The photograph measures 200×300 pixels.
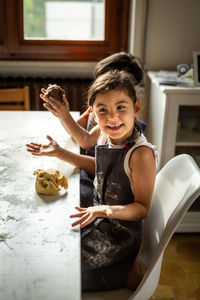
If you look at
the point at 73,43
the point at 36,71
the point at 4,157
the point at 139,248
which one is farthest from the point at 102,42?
the point at 139,248

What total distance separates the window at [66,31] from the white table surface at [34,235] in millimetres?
1558

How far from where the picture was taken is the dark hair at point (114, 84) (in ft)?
3.45

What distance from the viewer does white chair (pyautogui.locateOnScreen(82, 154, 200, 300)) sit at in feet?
2.86

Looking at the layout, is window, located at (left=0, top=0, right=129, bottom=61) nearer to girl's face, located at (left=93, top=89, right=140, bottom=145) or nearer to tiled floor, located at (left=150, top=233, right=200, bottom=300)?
tiled floor, located at (left=150, top=233, right=200, bottom=300)

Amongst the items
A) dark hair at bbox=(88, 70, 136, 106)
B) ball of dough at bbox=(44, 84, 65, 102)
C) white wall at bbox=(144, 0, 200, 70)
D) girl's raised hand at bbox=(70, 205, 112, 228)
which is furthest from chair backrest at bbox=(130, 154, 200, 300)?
white wall at bbox=(144, 0, 200, 70)

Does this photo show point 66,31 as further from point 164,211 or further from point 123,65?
point 164,211

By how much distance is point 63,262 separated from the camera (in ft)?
2.29

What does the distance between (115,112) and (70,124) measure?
0.37 metres

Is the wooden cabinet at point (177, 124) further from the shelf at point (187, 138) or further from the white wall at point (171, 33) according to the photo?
the white wall at point (171, 33)

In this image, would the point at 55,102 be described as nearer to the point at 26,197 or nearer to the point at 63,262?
the point at 26,197

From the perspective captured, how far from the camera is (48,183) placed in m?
0.97

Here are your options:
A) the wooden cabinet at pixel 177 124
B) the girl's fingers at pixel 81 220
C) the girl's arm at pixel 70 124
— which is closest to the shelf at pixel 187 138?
the wooden cabinet at pixel 177 124

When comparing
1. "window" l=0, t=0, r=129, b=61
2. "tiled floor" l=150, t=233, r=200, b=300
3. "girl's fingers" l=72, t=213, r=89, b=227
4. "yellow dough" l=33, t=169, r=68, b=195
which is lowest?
"tiled floor" l=150, t=233, r=200, b=300

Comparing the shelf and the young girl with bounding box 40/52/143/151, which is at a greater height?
the young girl with bounding box 40/52/143/151
